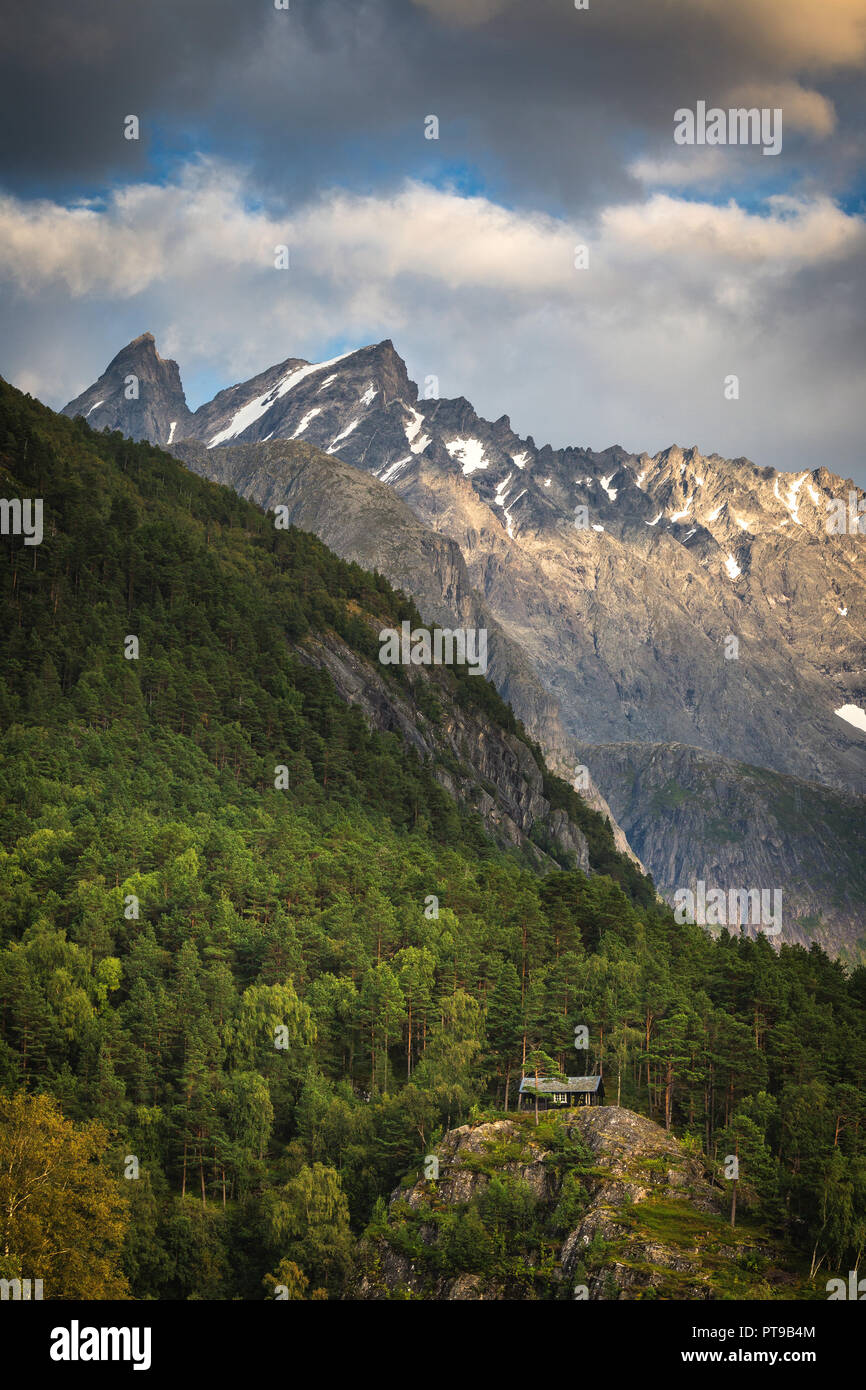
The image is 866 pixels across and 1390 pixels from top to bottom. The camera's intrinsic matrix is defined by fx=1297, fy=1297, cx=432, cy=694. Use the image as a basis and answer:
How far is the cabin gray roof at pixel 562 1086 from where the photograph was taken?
335 ft

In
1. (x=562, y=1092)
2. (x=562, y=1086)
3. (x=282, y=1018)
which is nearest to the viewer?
(x=562, y=1092)

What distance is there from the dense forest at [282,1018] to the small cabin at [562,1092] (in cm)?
320

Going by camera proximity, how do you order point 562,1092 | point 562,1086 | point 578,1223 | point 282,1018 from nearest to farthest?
1. point 578,1223
2. point 562,1092
3. point 562,1086
4. point 282,1018

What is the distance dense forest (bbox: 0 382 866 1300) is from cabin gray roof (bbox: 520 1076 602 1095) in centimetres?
302

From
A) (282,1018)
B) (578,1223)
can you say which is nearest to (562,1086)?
(578,1223)

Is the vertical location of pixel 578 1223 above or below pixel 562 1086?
below

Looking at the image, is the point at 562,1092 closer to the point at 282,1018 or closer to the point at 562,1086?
the point at 562,1086

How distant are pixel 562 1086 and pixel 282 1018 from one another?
86.6 ft

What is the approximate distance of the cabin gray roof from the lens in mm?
102188

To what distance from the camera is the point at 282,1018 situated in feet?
376

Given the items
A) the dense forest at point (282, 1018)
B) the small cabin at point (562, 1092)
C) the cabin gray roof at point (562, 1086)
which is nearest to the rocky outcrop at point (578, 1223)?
the dense forest at point (282, 1018)

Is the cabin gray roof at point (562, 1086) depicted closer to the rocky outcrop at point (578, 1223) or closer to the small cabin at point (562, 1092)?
the small cabin at point (562, 1092)

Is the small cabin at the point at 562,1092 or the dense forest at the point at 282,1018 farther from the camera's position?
the small cabin at the point at 562,1092

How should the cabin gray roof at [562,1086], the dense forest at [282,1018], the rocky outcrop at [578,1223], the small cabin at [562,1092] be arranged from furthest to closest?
1. the small cabin at [562,1092]
2. the cabin gray roof at [562,1086]
3. the dense forest at [282,1018]
4. the rocky outcrop at [578,1223]
